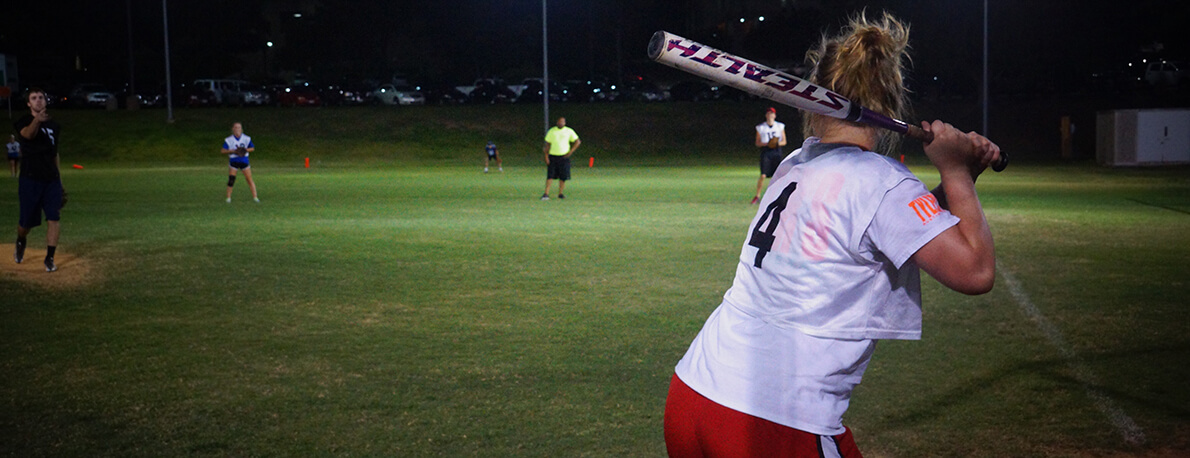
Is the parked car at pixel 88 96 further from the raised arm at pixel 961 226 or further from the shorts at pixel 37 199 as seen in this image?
the raised arm at pixel 961 226

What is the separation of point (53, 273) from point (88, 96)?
55.9 meters

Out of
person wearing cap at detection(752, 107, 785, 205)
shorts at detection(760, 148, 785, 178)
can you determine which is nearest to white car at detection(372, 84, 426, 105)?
person wearing cap at detection(752, 107, 785, 205)

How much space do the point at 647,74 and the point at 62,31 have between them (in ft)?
148

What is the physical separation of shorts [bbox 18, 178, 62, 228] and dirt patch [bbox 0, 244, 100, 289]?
0.56 metres

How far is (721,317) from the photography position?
8.68 ft

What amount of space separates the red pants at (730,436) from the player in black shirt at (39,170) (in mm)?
Result: 10806

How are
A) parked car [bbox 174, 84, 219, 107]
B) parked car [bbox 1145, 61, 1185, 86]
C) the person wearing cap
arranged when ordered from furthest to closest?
parked car [bbox 174, 84, 219, 107] → parked car [bbox 1145, 61, 1185, 86] → the person wearing cap

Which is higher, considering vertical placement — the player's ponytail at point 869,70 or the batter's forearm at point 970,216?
the player's ponytail at point 869,70

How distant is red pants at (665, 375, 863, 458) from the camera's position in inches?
96.3

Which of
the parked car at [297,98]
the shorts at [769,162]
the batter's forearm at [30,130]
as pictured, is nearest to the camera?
the batter's forearm at [30,130]

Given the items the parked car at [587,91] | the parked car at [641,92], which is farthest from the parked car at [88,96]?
the parked car at [641,92]

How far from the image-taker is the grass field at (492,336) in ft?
19.0

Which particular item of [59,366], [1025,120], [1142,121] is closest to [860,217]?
[59,366]

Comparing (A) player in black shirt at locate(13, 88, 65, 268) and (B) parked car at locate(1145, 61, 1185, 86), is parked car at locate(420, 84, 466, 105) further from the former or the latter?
(A) player in black shirt at locate(13, 88, 65, 268)
